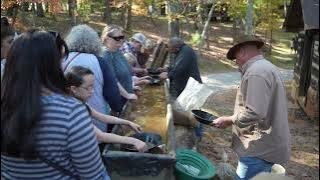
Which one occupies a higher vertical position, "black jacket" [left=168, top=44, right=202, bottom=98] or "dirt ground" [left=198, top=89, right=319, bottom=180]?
"black jacket" [left=168, top=44, right=202, bottom=98]

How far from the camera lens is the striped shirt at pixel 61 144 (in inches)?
87.0

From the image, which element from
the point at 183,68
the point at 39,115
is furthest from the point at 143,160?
the point at 183,68

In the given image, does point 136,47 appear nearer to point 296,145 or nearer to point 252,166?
point 296,145

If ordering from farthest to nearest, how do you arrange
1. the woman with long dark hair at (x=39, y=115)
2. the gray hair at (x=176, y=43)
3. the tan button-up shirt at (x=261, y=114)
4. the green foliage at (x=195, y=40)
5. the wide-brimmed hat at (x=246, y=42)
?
the green foliage at (x=195, y=40) → the gray hair at (x=176, y=43) → the wide-brimmed hat at (x=246, y=42) → the tan button-up shirt at (x=261, y=114) → the woman with long dark hair at (x=39, y=115)

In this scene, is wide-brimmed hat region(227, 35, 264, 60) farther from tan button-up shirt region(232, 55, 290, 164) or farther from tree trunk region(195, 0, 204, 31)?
tree trunk region(195, 0, 204, 31)

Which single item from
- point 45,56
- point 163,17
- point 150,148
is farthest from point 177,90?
point 163,17

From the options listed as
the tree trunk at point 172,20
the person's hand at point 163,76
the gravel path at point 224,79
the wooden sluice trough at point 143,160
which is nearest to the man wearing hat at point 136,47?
the person's hand at point 163,76

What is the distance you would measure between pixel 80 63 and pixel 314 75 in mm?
8046

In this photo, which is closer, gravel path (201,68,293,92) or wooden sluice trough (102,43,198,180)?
wooden sluice trough (102,43,198,180)

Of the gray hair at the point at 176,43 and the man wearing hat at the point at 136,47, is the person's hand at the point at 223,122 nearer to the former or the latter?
the man wearing hat at the point at 136,47

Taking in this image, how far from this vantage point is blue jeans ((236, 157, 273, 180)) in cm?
382

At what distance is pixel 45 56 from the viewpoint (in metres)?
2.22

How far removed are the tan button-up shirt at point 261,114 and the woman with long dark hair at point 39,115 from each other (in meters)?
1.65

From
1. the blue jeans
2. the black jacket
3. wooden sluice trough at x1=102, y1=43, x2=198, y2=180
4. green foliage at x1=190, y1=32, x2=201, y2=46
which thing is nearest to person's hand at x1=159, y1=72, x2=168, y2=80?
the black jacket
